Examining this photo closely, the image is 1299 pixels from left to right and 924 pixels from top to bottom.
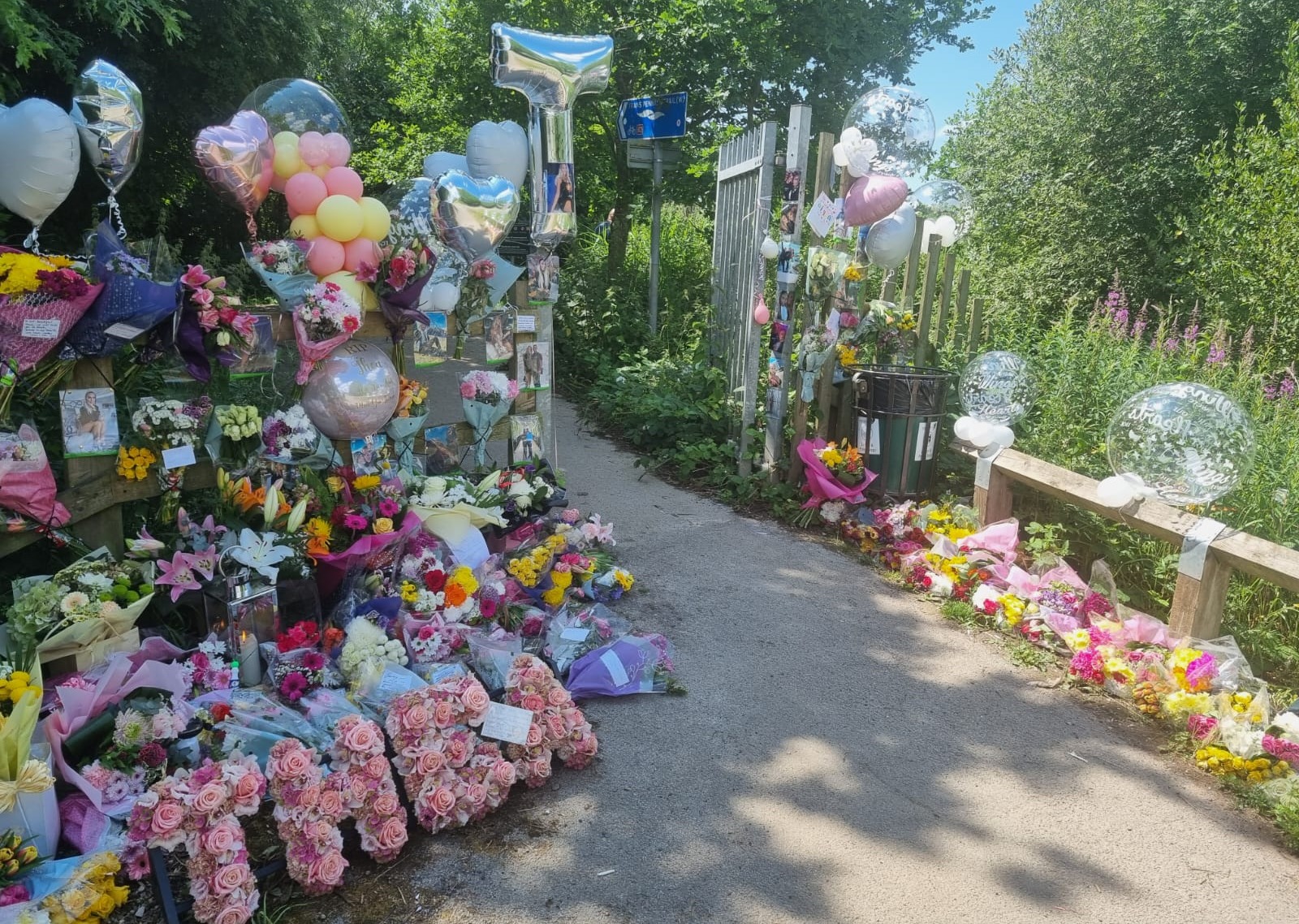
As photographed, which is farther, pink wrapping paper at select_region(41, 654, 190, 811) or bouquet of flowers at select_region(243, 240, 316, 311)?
bouquet of flowers at select_region(243, 240, 316, 311)

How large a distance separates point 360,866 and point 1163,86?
1139 centimetres

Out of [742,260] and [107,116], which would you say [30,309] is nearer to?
[107,116]

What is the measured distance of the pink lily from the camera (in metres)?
3.08

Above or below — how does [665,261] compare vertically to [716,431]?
above

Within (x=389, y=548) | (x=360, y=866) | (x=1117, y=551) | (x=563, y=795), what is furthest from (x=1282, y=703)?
(x=389, y=548)

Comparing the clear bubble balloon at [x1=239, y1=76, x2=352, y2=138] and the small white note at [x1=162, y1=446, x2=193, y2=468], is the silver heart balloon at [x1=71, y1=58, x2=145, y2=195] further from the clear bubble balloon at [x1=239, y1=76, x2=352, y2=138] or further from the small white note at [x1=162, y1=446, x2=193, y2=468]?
the small white note at [x1=162, y1=446, x2=193, y2=468]

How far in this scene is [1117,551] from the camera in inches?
175

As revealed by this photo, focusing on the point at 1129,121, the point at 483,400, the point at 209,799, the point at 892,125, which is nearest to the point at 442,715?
the point at 209,799

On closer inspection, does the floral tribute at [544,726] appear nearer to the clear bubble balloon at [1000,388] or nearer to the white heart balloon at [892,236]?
the clear bubble balloon at [1000,388]

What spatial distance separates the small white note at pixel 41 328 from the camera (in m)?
2.80

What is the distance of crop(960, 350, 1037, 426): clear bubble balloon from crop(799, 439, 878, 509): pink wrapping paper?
29.4 inches

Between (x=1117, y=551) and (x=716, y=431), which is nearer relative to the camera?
(x=1117, y=551)

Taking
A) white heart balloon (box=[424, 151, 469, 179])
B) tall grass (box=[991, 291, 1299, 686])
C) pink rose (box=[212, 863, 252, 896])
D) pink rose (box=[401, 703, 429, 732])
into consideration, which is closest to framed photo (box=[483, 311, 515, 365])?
white heart balloon (box=[424, 151, 469, 179])

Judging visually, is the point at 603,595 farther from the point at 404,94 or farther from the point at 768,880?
the point at 404,94
